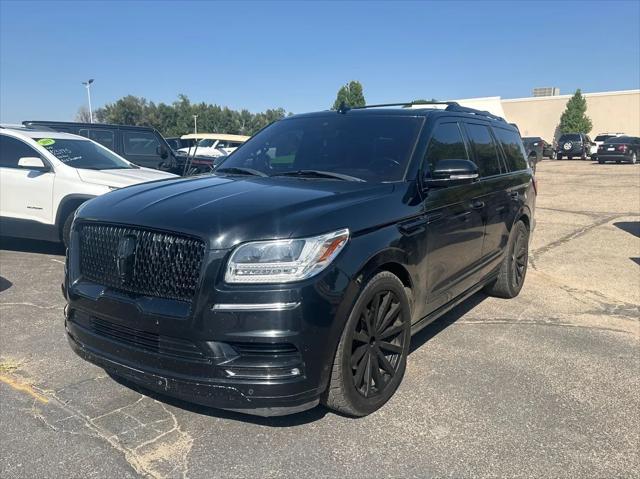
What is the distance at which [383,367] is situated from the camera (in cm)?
330

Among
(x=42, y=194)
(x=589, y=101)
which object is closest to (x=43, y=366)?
(x=42, y=194)

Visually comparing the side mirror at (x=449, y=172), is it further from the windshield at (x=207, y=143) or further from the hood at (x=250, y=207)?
the windshield at (x=207, y=143)

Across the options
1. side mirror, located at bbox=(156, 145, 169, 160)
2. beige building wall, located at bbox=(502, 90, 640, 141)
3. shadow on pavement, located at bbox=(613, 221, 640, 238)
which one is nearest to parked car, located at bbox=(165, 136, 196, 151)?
side mirror, located at bbox=(156, 145, 169, 160)

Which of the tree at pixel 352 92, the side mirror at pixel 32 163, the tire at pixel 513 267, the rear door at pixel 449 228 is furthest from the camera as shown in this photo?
the tree at pixel 352 92

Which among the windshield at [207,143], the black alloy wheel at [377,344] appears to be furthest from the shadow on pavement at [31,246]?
the windshield at [207,143]

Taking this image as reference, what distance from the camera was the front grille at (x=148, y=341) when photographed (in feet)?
8.64

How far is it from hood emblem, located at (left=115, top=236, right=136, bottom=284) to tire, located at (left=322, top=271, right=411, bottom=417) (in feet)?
3.90

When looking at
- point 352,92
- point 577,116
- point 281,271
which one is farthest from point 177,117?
point 281,271

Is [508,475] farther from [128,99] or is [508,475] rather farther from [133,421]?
[128,99]

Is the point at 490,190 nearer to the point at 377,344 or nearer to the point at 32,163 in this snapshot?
the point at 377,344

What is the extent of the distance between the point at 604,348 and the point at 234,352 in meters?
3.43

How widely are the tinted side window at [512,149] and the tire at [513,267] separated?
65 cm

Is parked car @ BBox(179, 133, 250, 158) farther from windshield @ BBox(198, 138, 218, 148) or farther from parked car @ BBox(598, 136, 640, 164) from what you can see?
parked car @ BBox(598, 136, 640, 164)

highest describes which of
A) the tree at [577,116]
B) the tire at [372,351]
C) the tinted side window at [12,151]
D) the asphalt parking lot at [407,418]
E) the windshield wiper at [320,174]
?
the tree at [577,116]
